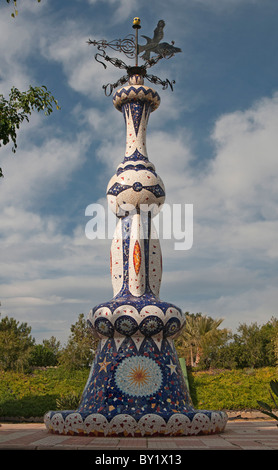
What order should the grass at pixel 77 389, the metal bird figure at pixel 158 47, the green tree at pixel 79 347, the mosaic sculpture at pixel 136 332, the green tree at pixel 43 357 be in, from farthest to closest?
the green tree at pixel 43 357 < the green tree at pixel 79 347 < the grass at pixel 77 389 < the metal bird figure at pixel 158 47 < the mosaic sculpture at pixel 136 332

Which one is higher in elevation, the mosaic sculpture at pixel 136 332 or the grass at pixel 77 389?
the mosaic sculpture at pixel 136 332

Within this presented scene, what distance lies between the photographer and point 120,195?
9.13 meters

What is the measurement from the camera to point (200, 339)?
2527 cm

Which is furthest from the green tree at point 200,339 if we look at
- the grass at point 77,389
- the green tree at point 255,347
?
the grass at point 77,389

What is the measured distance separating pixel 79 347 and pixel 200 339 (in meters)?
7.56

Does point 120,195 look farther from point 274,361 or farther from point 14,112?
point 274,361

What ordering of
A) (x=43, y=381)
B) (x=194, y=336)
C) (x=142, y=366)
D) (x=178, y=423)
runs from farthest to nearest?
(x=194, y=336) < (x=43, y=381) < (x=142, y=366) < (x=178, y=423)

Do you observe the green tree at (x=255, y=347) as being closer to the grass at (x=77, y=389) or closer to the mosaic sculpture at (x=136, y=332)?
the grass at (x=77, y=389)

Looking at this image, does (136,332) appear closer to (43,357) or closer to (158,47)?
(158,47)

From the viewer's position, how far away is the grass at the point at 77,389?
50.7ft

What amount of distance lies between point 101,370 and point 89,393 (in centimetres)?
42

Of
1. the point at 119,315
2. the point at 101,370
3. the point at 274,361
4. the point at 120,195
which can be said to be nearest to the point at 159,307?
the point at 119,315

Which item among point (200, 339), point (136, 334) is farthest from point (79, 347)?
point (136, 334)

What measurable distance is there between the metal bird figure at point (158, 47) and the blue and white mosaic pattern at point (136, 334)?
802mm
